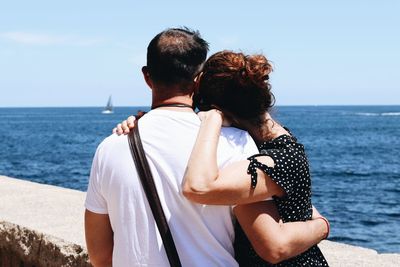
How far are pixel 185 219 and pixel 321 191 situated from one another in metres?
29.1

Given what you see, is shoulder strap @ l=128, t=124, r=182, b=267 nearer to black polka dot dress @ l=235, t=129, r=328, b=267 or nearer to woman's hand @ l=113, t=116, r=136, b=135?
woman's hand @ l=113, t=116, r=136, b=135

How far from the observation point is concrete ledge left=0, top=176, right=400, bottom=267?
3654 millimetres

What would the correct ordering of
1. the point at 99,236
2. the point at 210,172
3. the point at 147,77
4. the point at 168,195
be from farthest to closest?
the point at 99,236 < the point at 147,77 < the point at 168,195 < the point at 210,172

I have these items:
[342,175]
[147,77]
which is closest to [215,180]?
[147,77]

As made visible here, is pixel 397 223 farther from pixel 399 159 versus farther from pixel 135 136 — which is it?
pixel 399 159

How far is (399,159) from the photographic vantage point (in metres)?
51.1

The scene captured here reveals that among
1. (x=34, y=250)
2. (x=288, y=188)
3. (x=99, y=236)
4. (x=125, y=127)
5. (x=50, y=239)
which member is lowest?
(x=34, y=250)

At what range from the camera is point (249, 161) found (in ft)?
7.32

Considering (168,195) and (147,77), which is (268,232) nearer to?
(168,195)

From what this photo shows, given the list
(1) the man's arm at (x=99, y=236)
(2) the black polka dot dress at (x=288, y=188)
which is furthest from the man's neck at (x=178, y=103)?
(1) the man's arm at (x=99, y=236)

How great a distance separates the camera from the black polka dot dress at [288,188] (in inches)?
89.2

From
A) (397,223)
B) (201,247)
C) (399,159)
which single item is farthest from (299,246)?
(399,159)

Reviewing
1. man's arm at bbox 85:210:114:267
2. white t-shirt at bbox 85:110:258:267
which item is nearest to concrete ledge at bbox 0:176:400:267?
man's arm at bbox 85:210:114:267

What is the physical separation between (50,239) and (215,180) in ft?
6.31
